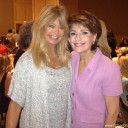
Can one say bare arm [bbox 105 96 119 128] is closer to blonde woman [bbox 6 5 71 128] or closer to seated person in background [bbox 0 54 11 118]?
blonde woman [bbox 6 5 71 128]

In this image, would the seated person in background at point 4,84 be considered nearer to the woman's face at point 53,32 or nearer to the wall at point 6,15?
the woman's face at point 53,32

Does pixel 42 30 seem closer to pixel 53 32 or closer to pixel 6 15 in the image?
pixel 53 32

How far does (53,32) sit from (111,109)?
27.0 inches

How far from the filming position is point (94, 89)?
1.93m

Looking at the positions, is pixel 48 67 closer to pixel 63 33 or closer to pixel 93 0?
pixel 63 33

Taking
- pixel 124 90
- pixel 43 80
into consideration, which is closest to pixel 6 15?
pixel 124 90

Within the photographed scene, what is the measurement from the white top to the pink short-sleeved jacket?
84 mm

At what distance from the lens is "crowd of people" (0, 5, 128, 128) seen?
1.92 m

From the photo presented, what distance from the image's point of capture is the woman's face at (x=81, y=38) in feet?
6.35

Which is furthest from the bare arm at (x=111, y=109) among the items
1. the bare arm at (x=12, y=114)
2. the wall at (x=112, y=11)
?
the wall at (x=112, y=11)

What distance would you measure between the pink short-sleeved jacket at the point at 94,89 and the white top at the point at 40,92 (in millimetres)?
84

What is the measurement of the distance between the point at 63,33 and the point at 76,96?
1.59 feet

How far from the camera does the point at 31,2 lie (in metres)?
13.3

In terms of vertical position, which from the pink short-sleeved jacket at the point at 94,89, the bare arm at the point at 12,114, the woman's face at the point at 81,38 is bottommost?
the bare arm at the point at 12,114
